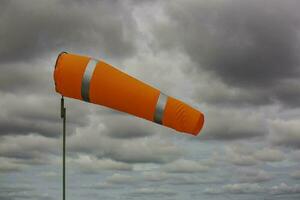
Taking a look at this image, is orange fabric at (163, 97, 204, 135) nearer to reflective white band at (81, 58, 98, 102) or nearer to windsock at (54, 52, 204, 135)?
windsock at (54, 52, 204, 135)

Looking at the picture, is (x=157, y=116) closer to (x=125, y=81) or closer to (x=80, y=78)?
(x=125, y=81)

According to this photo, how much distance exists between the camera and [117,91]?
1599cm

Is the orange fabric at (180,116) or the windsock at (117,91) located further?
the orange fabric at (180,116)

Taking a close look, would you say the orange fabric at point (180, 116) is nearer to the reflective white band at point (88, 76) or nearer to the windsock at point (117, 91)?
the windsock at point (117, 91)

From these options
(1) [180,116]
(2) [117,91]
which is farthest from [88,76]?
(1) [180,116]

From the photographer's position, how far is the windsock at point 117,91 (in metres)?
15.9

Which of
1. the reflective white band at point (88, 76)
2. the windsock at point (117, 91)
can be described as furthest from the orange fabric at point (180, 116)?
the reflective white band at point (88, 76)

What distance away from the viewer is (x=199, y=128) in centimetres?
1645

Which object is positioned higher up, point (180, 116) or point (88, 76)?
point (88, 76)

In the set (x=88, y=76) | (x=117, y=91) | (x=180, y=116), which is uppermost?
(x=88, y=76)

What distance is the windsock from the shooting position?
52.3 feet

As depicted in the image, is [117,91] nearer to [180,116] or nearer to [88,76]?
[88,76]

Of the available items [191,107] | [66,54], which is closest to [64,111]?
[66,54]

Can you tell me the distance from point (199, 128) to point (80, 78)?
3.59 metres
